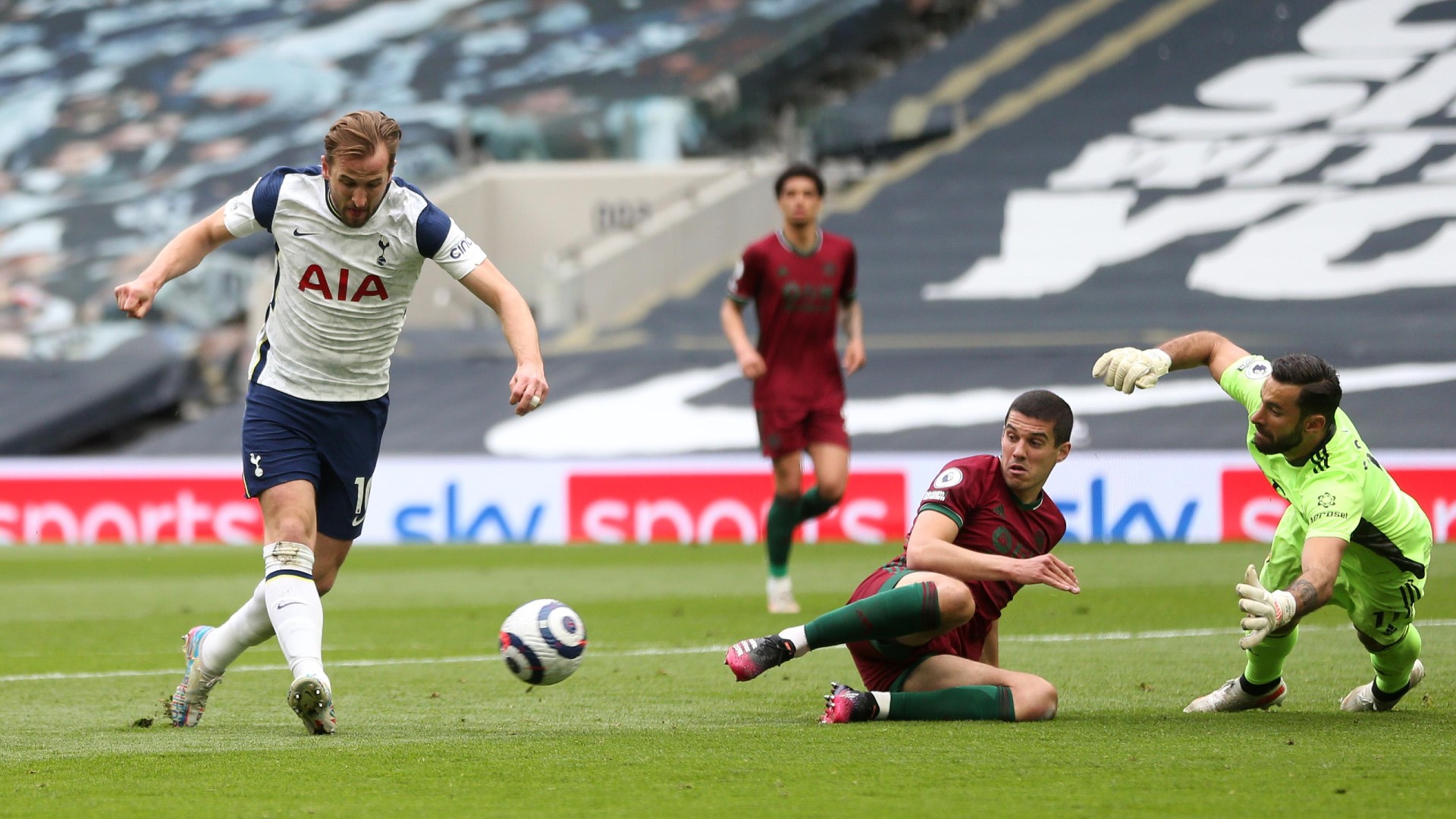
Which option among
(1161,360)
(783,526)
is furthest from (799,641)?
(783,526)

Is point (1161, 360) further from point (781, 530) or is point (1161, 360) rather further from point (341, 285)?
point (781, 530)

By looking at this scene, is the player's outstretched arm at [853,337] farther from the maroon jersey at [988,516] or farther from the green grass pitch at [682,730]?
the maroon jersey at [988,516]

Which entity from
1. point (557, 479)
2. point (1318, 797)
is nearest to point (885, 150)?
point (557, 479)

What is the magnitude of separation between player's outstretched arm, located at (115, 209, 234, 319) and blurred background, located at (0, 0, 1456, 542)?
395 inches

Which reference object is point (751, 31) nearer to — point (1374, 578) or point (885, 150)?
point (885, 150)

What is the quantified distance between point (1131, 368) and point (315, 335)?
2.38m

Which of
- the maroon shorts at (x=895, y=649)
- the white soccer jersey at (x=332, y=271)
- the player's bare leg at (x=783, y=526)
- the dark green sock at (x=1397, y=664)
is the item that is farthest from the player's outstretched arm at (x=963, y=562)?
the player's bare leg at (x=783, y=526)

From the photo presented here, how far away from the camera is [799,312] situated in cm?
929

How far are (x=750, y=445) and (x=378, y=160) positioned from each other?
12.3m

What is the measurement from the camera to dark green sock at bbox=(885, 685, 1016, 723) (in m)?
5.07

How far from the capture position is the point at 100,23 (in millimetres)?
30734

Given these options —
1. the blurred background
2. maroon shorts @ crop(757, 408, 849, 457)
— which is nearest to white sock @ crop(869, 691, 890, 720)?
maroon shorts @ crop(757, 408, 849, 457)

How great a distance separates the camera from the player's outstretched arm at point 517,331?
4852 millimetres

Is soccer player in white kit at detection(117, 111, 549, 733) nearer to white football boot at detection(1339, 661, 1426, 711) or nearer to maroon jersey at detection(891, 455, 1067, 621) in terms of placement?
maroon jersey at detection(891, 455, 1067, 621)
